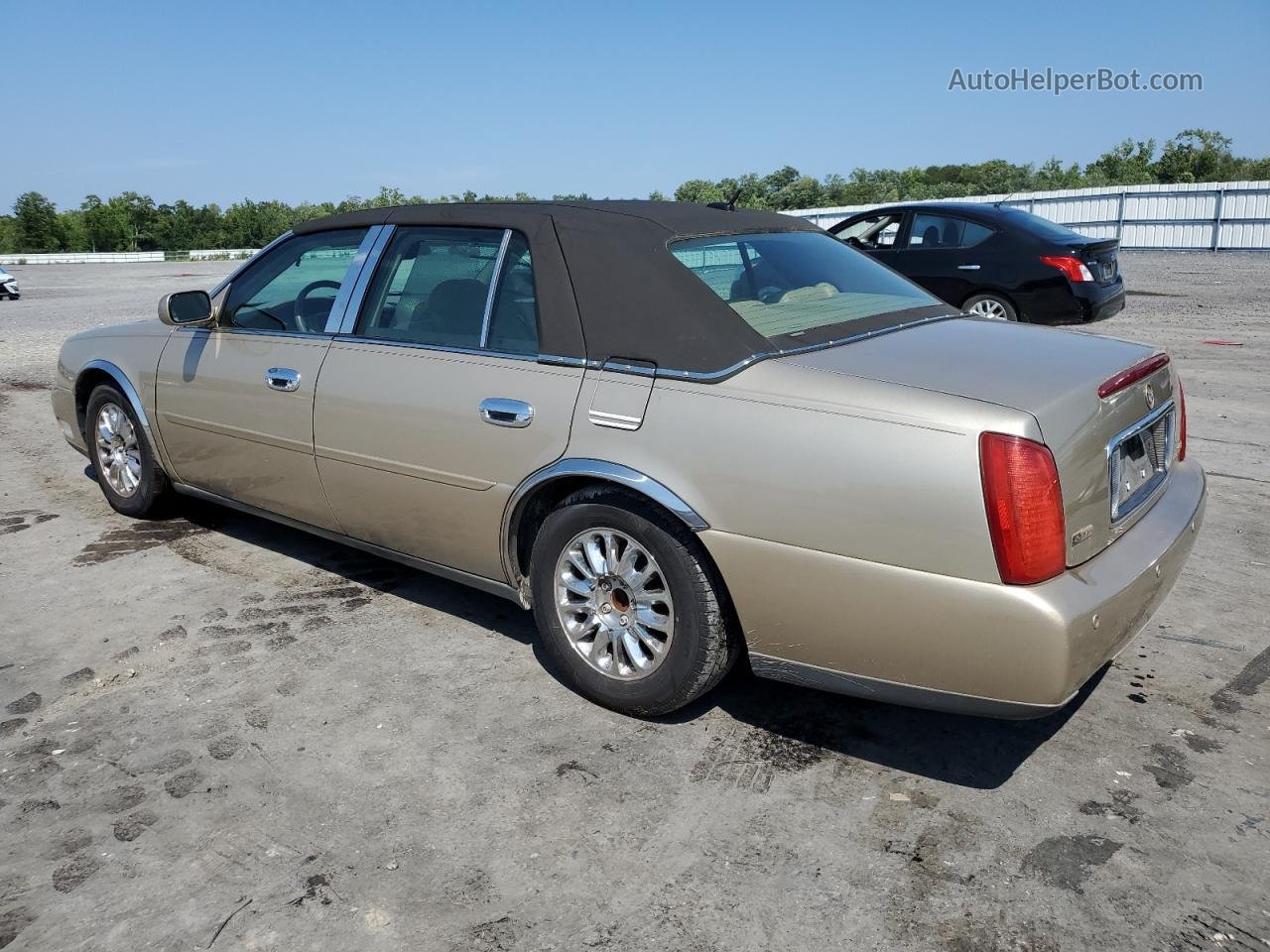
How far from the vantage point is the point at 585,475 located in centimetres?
336

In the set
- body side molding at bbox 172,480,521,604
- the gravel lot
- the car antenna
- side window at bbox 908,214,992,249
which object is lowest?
the gravel lot

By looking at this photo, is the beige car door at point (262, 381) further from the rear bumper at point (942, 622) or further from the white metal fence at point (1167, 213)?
the white metal fence at point (1167, 213)

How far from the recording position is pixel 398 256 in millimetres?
4254

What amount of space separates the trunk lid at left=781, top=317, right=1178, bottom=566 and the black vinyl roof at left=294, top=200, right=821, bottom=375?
0.29m

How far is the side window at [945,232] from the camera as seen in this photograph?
1064 cm

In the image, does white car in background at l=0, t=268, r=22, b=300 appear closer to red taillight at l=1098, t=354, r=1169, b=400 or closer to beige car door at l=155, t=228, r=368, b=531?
beige car door at l=155, t=228, r=368, b=531

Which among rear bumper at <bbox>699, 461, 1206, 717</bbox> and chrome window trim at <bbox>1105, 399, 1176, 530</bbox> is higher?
chrome window trim at <bbox>1105, 399, 1176, 530</bbox>

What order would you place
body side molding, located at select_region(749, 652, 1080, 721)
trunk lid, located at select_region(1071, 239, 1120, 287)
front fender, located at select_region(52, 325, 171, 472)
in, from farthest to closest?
trunk lid, located at select_region(1071, 239, 1120, 287), front fender, located at select_region(52, 325, 171, 472), body side molding, located at select_region(749, 652, 1080, 721)

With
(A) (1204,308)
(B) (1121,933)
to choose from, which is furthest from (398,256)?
(A) (1204,308)

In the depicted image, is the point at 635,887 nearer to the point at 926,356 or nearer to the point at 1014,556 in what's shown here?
the point at 1014,556

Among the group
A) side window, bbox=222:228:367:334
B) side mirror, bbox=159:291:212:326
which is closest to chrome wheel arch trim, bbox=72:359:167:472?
side mirror, bbox=159:291:212:326

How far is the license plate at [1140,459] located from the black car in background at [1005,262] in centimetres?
691

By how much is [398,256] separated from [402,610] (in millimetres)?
1466

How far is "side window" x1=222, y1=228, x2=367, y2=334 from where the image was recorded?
177 inches
